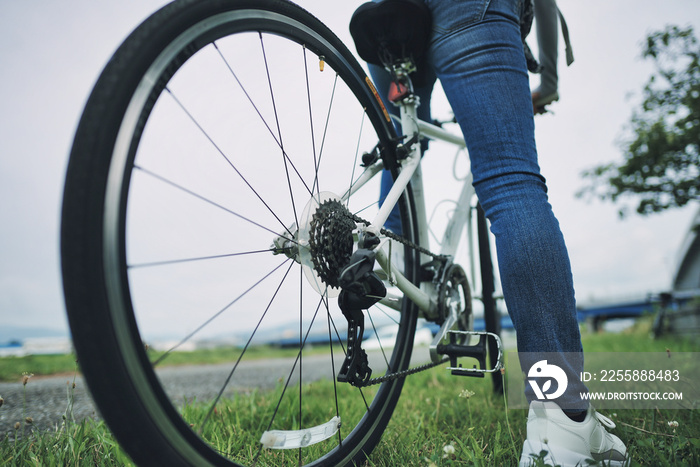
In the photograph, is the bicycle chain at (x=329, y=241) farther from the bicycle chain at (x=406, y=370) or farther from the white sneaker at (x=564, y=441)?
the white sneaker at (x=564, y=441)

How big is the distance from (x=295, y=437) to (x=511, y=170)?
2.79ft

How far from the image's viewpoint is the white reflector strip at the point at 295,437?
925 millimetres

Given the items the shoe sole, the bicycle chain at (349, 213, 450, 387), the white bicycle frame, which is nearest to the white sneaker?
the shoe sole

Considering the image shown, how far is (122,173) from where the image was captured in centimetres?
69

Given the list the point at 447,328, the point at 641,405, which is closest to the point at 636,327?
the point at 641,405

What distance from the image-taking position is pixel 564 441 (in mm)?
1015

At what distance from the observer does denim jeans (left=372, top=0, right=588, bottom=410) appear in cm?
110

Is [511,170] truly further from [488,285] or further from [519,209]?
[488,285]

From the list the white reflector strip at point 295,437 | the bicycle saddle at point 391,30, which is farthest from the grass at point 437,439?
the bicycle saddle at point 391,30

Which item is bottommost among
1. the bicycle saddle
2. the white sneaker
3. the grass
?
the grass

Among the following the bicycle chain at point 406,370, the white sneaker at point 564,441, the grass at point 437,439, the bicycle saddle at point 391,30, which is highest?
the bicycle saddle at point 391,30

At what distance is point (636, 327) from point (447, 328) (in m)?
11.0

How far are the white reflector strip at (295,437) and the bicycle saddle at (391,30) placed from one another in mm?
1152

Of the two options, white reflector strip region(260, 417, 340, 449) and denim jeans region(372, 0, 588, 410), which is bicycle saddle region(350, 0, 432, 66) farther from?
white reflector strip region(260, 417, 340, 449)
